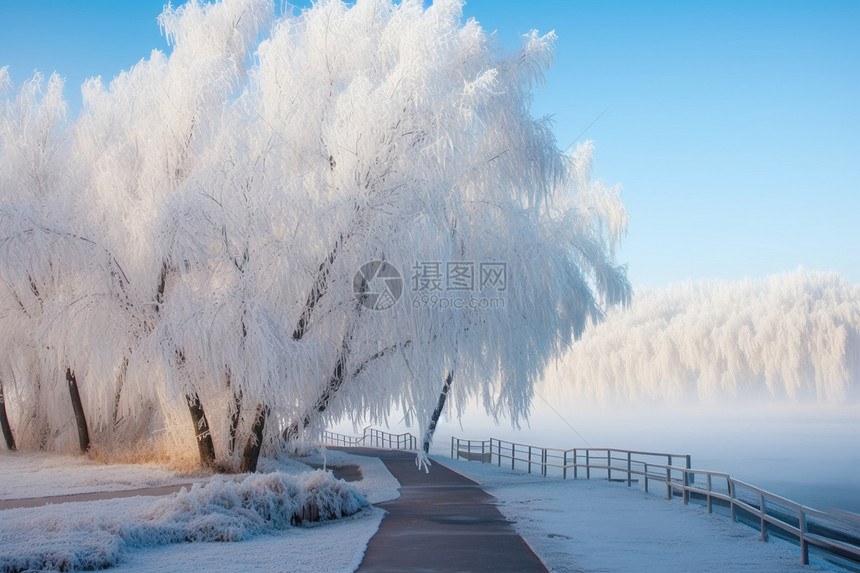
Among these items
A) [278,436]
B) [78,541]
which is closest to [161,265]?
[278,436]

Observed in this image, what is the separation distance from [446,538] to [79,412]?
47.0 ft

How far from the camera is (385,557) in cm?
751

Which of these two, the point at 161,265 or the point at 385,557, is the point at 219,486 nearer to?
the point at 385,557

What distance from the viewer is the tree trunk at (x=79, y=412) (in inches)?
760

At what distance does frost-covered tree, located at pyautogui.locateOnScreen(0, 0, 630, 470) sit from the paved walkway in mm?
2110

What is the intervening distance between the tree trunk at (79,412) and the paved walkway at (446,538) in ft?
32.6

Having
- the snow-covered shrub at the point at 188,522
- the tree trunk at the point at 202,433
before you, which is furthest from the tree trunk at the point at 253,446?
the snow-covered shrub at the point at 188,522

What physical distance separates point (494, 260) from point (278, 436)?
19.9 ft

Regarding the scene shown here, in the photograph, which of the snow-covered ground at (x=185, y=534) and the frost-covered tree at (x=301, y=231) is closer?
the snow-covered ground at (x=185, y=534)

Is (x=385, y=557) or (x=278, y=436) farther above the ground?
(x=278, y=436)

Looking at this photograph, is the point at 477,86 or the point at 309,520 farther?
the point at 477,86

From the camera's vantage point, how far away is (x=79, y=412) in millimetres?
19531

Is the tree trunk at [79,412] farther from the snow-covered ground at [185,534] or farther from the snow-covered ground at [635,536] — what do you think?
the snow-covered ground at [635,536]

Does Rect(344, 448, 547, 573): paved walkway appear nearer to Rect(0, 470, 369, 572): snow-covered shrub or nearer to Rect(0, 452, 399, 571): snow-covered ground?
Rect(0, 452, 399, 571): snow-covered ground
